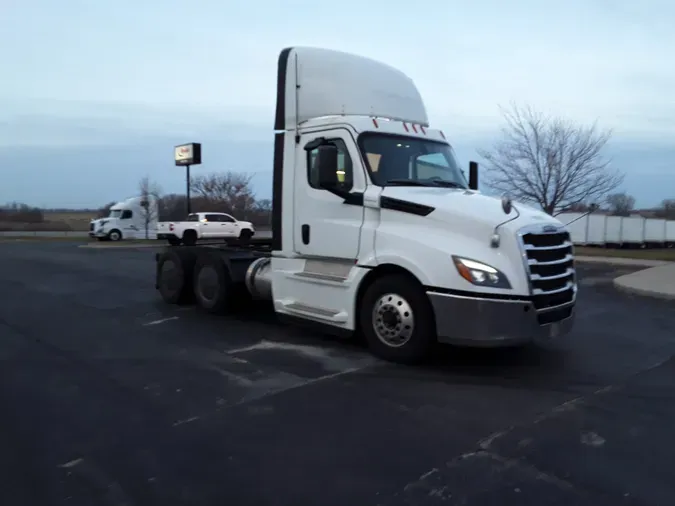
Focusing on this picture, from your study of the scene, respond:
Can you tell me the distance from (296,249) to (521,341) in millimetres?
2997

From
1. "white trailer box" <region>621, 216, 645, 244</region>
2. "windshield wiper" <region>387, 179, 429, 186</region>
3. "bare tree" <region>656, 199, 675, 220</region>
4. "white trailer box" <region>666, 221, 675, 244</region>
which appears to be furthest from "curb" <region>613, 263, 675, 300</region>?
"bare tree" <region>656, 199, 675, 220</region>

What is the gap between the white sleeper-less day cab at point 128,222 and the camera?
4200 cm

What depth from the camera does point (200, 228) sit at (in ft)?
106

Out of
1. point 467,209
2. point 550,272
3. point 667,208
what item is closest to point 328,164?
point 467,209

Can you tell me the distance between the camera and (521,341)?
A: 5922mm

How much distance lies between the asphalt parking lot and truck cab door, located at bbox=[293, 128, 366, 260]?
51.4 inches

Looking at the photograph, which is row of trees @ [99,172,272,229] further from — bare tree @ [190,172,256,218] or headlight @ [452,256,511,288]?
headlight @ [452,256,511,288]

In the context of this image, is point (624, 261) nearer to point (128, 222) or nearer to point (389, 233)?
point (389, 233)

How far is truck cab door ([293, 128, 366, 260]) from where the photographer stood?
6.84 m

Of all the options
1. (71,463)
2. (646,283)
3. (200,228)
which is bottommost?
(71,463)

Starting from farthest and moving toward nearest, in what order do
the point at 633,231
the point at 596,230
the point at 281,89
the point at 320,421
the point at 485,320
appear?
the point at 633,231 < the point at 596,230 < the point at 281,89 < the point at 485,320 < the point at 320,421

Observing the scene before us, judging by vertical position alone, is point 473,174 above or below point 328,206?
above

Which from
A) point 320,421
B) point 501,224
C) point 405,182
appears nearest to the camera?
point 320,421

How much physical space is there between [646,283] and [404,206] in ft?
34.4
